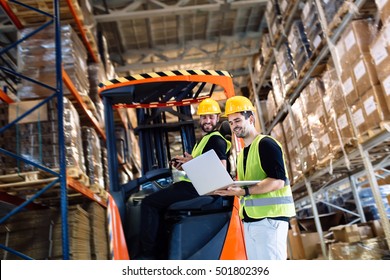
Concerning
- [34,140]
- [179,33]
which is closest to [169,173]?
[34,140]

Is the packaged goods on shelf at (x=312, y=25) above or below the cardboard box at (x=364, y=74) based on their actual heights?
above

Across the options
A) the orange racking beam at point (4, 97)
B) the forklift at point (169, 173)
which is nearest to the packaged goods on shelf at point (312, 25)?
the forklift at point (169, 173)

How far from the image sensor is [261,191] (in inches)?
83.4

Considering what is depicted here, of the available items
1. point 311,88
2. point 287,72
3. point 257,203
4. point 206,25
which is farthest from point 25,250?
point 206,25

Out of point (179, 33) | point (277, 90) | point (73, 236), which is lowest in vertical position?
point (73, 236)

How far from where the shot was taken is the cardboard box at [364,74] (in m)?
3.92

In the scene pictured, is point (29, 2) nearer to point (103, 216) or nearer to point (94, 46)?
point (94, 46)

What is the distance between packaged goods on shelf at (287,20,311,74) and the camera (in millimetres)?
5777

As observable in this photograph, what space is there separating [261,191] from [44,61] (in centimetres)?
347

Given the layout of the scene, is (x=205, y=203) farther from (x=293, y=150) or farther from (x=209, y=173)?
(x=293, y=150)

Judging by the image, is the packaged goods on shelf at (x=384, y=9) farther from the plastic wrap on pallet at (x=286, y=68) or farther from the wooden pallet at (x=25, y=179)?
the wooden pallet at (x=25, y=179)

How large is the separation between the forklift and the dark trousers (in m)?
0.10

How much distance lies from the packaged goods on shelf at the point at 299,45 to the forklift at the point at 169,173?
Answer: 2.76 meters

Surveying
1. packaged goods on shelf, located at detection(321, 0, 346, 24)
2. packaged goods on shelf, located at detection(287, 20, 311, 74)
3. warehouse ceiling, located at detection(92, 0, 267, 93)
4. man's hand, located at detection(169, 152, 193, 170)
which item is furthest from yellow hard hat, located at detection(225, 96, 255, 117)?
warehouse ceiling, located at detection(92, 0, 267, 93)
